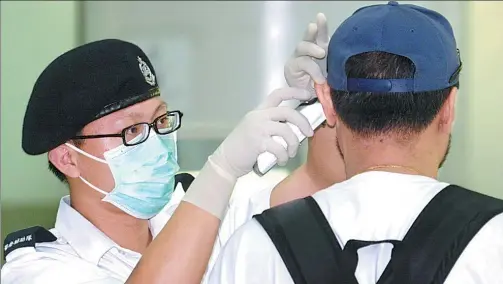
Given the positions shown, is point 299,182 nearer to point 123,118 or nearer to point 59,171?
point 123,118

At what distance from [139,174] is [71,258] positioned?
0.22 m

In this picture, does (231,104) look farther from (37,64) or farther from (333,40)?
(333,40)

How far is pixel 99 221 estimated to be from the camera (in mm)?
1533

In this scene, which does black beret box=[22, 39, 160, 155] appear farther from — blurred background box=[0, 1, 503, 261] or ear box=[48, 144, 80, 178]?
blurred background box=[0, 1, 503, 261]

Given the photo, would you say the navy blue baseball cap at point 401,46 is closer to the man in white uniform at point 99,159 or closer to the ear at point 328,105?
the ear at point 328,105

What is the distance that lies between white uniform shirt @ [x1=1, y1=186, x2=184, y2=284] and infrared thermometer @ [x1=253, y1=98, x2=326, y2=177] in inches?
13.4

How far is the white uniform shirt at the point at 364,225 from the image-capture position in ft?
3.38

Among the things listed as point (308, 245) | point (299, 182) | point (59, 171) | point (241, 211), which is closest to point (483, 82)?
point (299, 182)

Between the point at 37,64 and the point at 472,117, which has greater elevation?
the point at 37,64

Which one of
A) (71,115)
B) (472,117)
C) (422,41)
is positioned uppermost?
(422,41)

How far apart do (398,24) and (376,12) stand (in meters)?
0.05

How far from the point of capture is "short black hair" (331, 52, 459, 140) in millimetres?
1073

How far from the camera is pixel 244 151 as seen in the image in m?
1.27

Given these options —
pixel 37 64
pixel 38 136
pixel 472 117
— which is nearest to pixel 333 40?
pixel 38 136
